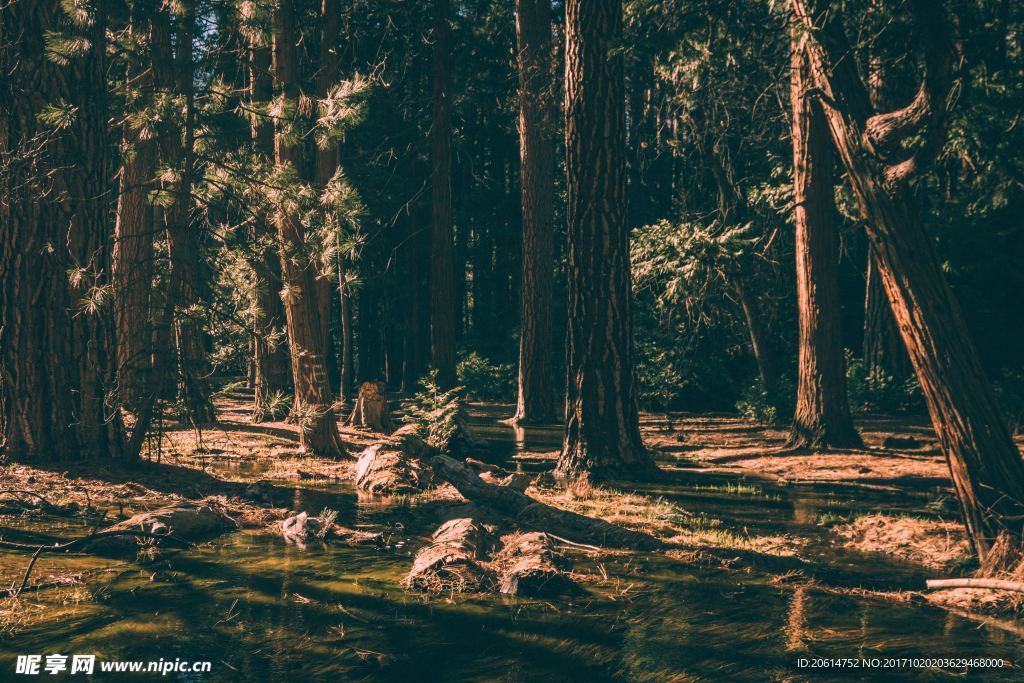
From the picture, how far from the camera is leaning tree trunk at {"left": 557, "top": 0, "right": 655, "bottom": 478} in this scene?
11.0 metres

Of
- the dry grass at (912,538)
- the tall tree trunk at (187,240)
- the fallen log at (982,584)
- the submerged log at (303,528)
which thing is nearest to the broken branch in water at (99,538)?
the submerged log at (303,528)

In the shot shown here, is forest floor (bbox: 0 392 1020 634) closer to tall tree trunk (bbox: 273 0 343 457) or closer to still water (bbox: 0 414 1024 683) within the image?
still water (bbox: 0 414 1024 683)

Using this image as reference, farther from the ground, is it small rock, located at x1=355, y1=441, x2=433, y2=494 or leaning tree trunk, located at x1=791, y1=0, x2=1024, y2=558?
leaning tree trunk, located at x1=791, y1=0, x2=1024, y2=558

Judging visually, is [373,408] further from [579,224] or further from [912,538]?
[912,538]

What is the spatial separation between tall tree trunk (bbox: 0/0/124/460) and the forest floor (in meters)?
0.70

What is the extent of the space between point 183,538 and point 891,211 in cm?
726

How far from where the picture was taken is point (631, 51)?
9867 mm

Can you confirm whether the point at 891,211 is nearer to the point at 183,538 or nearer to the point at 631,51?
the point at 631,51

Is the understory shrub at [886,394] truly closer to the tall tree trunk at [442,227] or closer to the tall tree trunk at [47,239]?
the tall tree trunk at [442,227]

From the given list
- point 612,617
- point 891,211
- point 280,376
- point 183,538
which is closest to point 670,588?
point 612,617

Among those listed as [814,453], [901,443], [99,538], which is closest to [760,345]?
[901,443]

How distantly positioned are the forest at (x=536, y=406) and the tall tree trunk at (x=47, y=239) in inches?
1.6

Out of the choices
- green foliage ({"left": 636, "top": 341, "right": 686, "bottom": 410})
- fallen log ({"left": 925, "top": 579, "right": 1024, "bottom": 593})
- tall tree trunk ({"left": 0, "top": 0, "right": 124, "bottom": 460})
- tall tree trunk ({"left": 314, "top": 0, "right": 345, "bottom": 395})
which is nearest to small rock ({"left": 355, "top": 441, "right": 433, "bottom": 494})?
tall tree trunk ({"left": 0, "top": 0, "right": 124, "bottom": 460})

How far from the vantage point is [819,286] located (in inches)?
544
